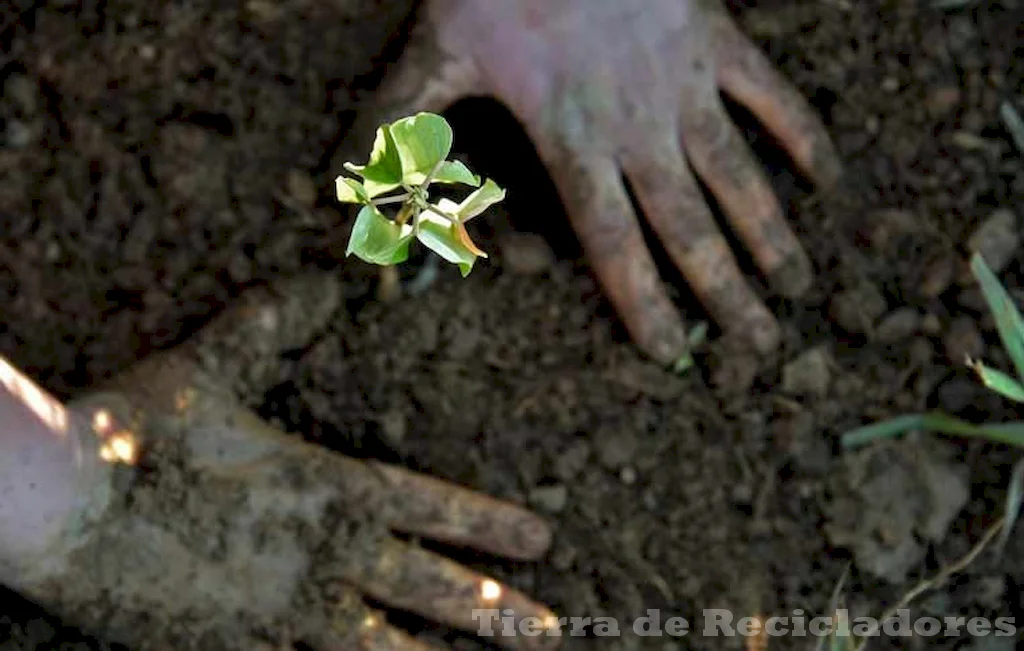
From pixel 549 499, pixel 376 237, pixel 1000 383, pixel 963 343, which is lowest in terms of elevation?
pixel 549 499

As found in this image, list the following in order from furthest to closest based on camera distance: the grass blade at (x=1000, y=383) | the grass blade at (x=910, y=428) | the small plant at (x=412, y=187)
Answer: the grass blade at (x=910, y=428) → the grass blade at (x=1000, y=383) → the small plant at (x=412, y=187)

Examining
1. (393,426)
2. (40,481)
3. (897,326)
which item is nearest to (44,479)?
(40,481)

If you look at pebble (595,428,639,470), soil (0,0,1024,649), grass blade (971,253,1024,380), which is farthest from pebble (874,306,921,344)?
pebble (595,428,639,470)

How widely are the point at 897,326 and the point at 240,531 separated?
2.25ft

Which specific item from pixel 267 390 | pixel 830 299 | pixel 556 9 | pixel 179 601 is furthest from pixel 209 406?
pixel 830 299

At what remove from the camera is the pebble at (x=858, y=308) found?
56.3 inches

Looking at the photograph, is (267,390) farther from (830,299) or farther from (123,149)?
(830,299)

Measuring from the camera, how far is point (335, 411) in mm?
1381

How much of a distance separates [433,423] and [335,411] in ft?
0.32

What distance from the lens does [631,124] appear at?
1.42 metres

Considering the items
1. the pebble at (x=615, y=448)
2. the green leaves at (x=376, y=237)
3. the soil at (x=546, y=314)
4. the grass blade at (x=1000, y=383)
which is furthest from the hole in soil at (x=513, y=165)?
the green leaves at (x=376, y=237)

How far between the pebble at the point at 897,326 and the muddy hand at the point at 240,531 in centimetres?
40

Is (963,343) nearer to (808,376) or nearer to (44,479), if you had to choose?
(808,376)

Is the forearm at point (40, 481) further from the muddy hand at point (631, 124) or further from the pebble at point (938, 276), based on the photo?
the pebble at point (938, 276)
